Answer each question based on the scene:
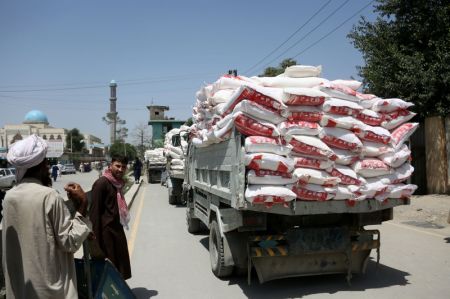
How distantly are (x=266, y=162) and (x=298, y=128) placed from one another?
0.70 m

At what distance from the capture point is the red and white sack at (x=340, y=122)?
5.46 metres

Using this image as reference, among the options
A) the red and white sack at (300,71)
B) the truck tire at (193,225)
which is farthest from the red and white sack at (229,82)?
the truck tire at (193,225)

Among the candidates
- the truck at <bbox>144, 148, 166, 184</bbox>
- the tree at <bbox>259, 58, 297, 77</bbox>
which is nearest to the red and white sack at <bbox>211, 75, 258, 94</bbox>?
the tree at <bbox>259, 58, 297, 77</bbox>

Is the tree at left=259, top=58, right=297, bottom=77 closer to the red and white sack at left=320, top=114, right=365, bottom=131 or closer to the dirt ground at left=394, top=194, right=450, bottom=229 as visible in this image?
the dirt ground at left=394, top=194, right=450, bottom=229

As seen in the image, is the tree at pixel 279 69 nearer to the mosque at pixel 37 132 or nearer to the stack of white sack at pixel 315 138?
the stack of white sack at pixel 315 138

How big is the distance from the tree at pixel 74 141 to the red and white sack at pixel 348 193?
104692 millimetres

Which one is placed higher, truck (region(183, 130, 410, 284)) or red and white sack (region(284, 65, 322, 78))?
red and white sack (region(284, 65, 322, 78))

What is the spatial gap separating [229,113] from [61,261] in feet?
10.6

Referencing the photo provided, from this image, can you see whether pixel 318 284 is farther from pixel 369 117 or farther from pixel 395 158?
pixel 369 117

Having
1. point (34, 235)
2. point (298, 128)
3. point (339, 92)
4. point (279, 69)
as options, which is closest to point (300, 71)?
Result: point (339, 92)

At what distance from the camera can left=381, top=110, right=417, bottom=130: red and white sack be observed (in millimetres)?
5945

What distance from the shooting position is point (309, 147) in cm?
520

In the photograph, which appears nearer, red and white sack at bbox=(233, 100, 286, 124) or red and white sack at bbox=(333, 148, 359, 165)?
red and white sack at bbox=(233, 100, 286, 124)

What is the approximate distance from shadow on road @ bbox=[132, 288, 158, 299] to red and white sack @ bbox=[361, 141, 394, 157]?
3261 millimetres
